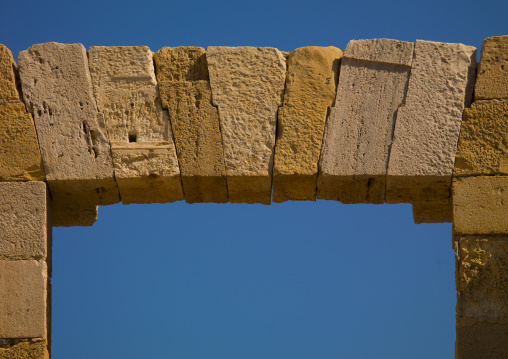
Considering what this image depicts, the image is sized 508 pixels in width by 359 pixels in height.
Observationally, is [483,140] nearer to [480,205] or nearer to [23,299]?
[480,205]

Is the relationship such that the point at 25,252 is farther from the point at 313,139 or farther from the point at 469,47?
the point at 469,47

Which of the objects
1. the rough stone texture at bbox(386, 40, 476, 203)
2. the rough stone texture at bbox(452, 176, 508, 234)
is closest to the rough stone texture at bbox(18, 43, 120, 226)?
the rough stone texture at bbox(386, 40, 476, 203)

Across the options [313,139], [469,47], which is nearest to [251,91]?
[313,139]

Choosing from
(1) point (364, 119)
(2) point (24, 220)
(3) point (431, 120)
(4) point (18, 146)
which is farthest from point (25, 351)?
(3) point (431, 120)

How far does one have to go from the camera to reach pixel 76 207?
628cm

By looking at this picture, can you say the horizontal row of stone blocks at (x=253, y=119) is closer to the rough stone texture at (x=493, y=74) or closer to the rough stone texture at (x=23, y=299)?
the rough stone texture at (x=493, y=74)

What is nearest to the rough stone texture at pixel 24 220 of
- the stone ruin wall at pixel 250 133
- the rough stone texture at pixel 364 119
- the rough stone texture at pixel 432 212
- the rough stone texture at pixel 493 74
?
the stone ruin wall at pixel 250 133

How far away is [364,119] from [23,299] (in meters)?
2.74

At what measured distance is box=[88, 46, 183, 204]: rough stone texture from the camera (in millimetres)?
5848

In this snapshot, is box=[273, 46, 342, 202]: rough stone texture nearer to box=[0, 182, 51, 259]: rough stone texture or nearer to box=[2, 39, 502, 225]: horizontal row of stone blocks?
box=[2, 39, 502, 225]: horizontal row of stone blocks

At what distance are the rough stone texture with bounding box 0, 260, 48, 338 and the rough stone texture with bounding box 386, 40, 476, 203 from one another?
2.57 m

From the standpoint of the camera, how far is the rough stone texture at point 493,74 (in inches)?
229

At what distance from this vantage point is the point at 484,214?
5629mm

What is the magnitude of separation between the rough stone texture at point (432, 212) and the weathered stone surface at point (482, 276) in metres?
1.14
